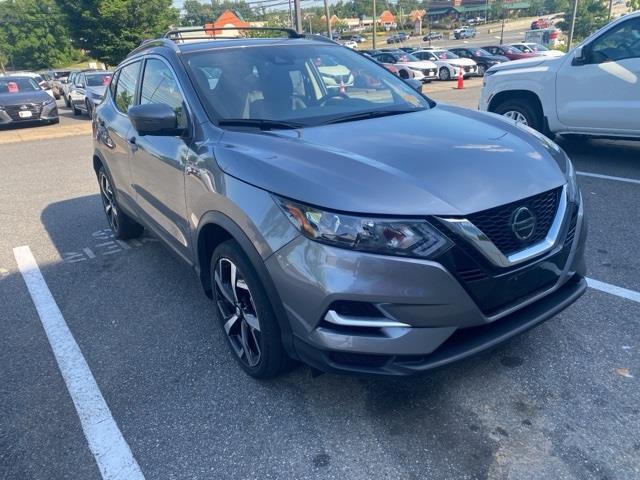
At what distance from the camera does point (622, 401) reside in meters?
2.57

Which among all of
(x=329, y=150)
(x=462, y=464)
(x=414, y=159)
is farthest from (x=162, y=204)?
(x=462, y=464)

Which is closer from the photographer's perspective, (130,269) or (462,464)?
(462,464)

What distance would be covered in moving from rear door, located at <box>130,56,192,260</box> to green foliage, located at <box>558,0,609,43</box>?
57.1m

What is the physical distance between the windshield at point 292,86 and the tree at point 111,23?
32360 mm

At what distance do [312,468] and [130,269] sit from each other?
294cm

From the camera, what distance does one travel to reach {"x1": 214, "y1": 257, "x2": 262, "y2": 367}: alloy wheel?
2.77m

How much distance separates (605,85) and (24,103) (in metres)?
14.9

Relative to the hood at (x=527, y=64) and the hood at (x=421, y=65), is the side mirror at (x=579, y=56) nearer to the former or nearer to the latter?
the hood at (x=527, y=64)

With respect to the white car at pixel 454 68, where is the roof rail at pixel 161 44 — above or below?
above

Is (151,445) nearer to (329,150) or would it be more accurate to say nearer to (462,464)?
(462,464)

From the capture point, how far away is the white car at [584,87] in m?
6.17

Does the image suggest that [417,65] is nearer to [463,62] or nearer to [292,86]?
[463,62]

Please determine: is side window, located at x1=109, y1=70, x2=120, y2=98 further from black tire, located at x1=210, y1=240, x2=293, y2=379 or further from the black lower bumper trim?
the black lower bumper trim

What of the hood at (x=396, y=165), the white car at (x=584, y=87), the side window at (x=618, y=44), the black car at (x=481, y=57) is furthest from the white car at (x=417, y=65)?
the hood at (x=396, y=165)
